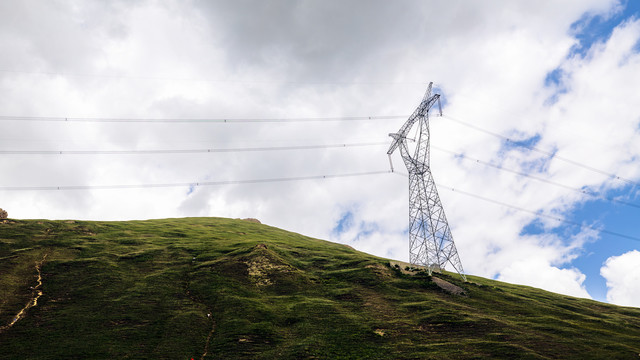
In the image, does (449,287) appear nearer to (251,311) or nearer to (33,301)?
(251,311)

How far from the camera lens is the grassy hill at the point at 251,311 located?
44.0m

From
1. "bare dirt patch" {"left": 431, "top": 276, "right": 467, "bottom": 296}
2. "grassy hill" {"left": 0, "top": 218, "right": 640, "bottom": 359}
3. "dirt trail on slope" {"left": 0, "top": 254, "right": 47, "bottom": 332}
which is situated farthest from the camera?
"bare dirt patch" {"left": 431, "top": 276, "right": 467, "bottom": 296}

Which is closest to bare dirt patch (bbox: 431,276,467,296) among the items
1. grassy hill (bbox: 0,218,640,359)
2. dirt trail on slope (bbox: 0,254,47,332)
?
Result: grassy hill (bbox: 0,218,640,359)

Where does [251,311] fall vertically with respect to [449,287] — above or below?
below

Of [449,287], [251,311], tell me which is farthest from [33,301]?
[449,287]

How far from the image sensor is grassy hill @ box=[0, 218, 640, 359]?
44.0 metres

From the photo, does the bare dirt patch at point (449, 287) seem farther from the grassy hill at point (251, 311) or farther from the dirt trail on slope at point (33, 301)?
the dirt trail on slope at point (33, 301)

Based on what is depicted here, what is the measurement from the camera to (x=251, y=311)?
55.6 metres

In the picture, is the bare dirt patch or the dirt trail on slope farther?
the bare dirt patch

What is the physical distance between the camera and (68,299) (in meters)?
55.1

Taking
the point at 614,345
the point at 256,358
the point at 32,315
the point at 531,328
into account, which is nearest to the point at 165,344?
the point at 256,358

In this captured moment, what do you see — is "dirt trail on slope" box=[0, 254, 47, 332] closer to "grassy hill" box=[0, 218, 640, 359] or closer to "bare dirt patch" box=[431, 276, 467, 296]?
"grassy hill" box=[0, 218, 640, 359]

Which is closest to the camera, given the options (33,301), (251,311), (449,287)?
(33,301)

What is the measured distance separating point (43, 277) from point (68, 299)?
11485 mm
